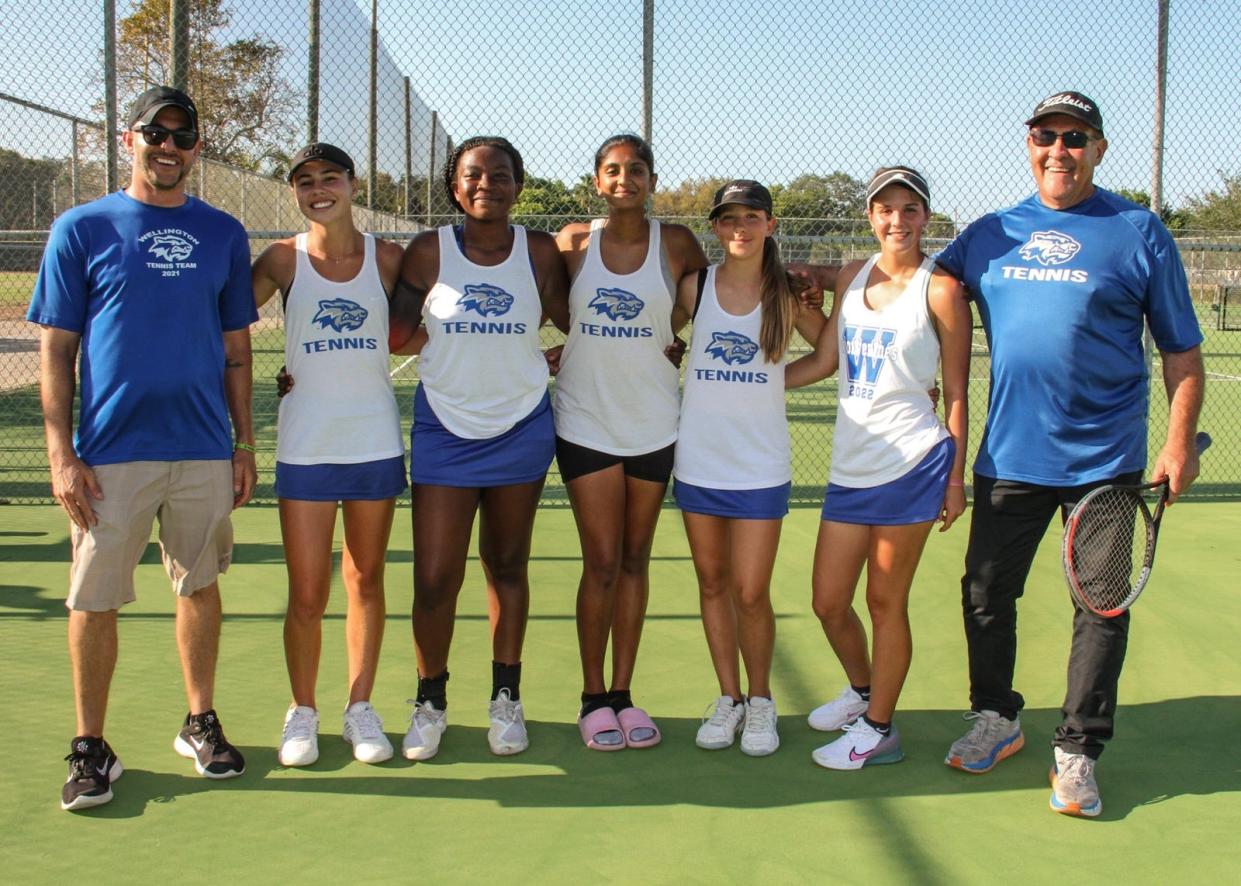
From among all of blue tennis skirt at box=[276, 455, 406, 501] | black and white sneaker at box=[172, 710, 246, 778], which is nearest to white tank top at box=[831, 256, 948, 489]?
blue tennis skirt at box=[276, 455, 406, 501]

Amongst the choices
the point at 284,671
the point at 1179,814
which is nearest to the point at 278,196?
the point at 284,671

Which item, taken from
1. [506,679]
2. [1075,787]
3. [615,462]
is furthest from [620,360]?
[1075,787]

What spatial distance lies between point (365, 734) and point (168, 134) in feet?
6.54

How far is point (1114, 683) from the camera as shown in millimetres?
3889

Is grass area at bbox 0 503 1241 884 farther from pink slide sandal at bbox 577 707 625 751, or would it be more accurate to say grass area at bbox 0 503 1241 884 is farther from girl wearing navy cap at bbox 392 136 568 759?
girl wearing navy cap at bbox 392 136 568 759

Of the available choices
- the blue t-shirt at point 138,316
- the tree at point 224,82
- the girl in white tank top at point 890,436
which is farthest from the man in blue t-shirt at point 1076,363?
the tree at point 224,82

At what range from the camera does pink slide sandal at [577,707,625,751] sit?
418cm

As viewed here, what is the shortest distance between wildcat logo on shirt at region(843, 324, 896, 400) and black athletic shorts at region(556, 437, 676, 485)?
0.64 metres

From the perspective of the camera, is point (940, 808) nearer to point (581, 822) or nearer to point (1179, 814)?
point (1179, 814)

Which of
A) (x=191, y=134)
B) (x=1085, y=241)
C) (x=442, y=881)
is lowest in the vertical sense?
(x=442, y=881)

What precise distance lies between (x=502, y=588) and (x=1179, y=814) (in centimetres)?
224

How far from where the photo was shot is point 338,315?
4.00 metres

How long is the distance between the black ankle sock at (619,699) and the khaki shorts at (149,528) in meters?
1.40

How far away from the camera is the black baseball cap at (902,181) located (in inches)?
155
